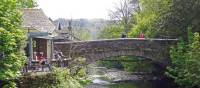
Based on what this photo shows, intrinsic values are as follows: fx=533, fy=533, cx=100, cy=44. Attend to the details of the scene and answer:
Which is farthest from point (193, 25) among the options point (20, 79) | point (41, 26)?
point (20, 79)

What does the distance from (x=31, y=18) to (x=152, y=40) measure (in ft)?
39.5

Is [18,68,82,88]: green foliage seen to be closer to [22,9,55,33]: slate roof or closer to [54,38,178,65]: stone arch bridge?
[22,9,55,33]: slate roof

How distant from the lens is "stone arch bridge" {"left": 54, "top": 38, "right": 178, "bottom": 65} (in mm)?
40781

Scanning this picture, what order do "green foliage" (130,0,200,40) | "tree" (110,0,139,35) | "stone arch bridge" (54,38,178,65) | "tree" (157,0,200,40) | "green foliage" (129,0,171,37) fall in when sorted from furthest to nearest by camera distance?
"tree" (110,0,139,35) < "green foliage" (129,0,171,37) < "stone arch bridge" (54,38,178,65) < "green foliage" (130,0,200,40) < "tree" (157,0,200,40)

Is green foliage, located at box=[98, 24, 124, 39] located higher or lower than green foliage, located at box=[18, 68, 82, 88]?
higher

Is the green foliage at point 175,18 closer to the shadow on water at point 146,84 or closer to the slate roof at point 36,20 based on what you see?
the shadow on water at point 146,84

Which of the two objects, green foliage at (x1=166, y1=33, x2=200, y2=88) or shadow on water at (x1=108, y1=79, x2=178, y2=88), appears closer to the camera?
green foliage at (x1=166, y1=33, x2=200, y2=88)

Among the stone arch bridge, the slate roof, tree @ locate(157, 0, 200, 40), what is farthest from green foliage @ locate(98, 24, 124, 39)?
the slate roof

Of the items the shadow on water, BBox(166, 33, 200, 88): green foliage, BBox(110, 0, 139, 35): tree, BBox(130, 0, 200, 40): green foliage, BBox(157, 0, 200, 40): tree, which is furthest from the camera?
BBox(110, 0, 139, 35): tree

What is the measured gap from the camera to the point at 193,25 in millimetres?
39250

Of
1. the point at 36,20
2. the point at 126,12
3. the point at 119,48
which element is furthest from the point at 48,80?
the point at 126,12

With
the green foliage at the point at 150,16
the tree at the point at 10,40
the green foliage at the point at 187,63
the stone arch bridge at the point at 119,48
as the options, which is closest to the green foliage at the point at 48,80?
the tree at the point at 10,40

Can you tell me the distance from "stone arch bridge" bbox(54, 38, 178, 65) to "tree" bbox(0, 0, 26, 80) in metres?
15.4

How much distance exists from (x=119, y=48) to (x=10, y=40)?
63.7 ft
